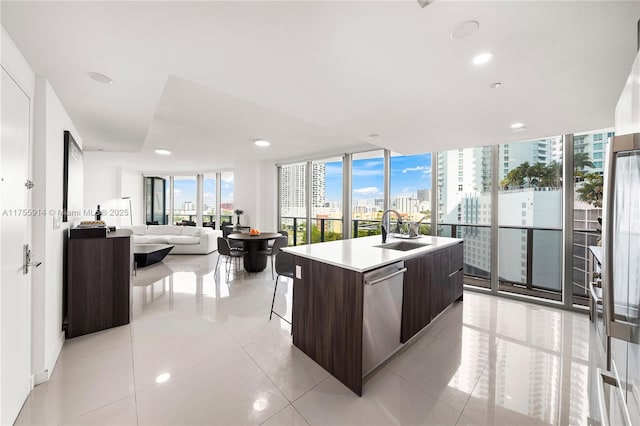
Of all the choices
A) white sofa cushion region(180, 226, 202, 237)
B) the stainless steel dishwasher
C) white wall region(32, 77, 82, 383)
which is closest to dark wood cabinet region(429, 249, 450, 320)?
the stainless steel dishwasher

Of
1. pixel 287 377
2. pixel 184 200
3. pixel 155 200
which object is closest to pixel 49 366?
pixel 287 377

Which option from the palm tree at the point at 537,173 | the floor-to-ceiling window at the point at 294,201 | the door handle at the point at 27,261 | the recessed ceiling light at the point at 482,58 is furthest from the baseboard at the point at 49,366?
the palm tree at the point at 537,173

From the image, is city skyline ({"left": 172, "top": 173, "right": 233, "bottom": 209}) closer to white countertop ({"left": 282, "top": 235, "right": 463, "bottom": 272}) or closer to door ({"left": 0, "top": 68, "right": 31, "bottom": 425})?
white countertop ({"left": 282, "top": 235, "right": 463, "bottom": 272})

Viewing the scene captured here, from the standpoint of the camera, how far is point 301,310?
7.86 ft

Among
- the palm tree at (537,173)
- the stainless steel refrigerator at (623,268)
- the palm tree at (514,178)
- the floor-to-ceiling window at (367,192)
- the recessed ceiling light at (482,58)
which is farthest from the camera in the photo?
the floor-to-ceiling window at (367,192)

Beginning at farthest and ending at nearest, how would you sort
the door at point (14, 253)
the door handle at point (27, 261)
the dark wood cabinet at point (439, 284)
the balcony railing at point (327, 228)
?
the balcony railing at point (327, 228) < the dark wood cabinet at point (439, 284) < the door handle at point (27, 261) < the door at point (14, 253)

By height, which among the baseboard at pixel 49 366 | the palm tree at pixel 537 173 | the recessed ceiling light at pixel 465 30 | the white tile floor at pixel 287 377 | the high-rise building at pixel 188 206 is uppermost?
the recessed ceiling light at pixel 465 30

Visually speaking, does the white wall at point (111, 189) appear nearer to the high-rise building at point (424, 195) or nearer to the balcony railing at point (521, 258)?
the high-rise building at point (424, 195)

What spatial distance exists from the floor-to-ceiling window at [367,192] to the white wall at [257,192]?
2.54 m

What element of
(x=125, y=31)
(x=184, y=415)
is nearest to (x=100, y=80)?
(x=125, y=31)

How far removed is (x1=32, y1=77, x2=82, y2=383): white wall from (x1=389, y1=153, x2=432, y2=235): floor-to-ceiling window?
442 cm

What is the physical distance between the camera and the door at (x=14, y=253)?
4.84 ft

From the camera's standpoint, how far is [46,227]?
1.98 metres

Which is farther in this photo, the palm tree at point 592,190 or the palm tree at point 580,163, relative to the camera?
the palm tree at point 580,163
